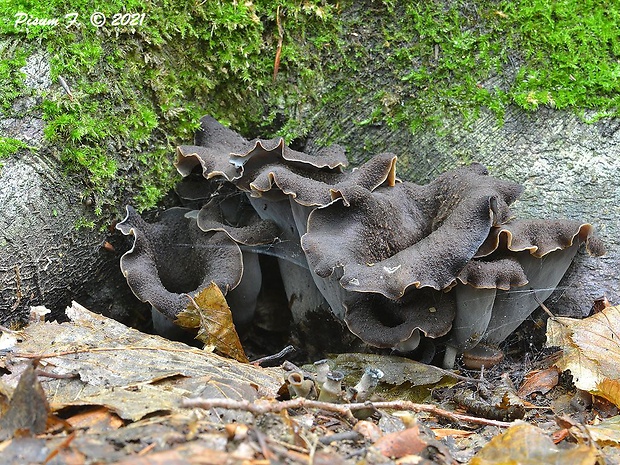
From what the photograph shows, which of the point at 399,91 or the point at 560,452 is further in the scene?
the point at 399,91

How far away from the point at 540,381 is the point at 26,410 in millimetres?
2621

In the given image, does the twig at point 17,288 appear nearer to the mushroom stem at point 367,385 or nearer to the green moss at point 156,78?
the green moss at point 156,78

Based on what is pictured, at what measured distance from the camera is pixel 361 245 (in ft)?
9.91

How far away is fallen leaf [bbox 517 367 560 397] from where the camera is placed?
3123mm

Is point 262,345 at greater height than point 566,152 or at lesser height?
lesser

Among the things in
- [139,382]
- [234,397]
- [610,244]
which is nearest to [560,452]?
[234,397]

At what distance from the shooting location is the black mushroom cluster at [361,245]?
285 centimetres

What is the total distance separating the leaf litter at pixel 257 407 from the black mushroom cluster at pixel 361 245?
0.31 m

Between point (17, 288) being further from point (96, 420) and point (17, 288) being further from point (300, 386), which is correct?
point (300, 386)

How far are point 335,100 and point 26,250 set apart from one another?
2.31 meters

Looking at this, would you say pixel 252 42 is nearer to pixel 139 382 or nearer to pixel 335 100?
pixel 335 100

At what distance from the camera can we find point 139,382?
7.84ft

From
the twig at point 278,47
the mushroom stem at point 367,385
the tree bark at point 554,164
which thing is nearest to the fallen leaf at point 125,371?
the mushroom stem at point 367,385

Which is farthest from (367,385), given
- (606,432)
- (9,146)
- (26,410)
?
(9,146)
